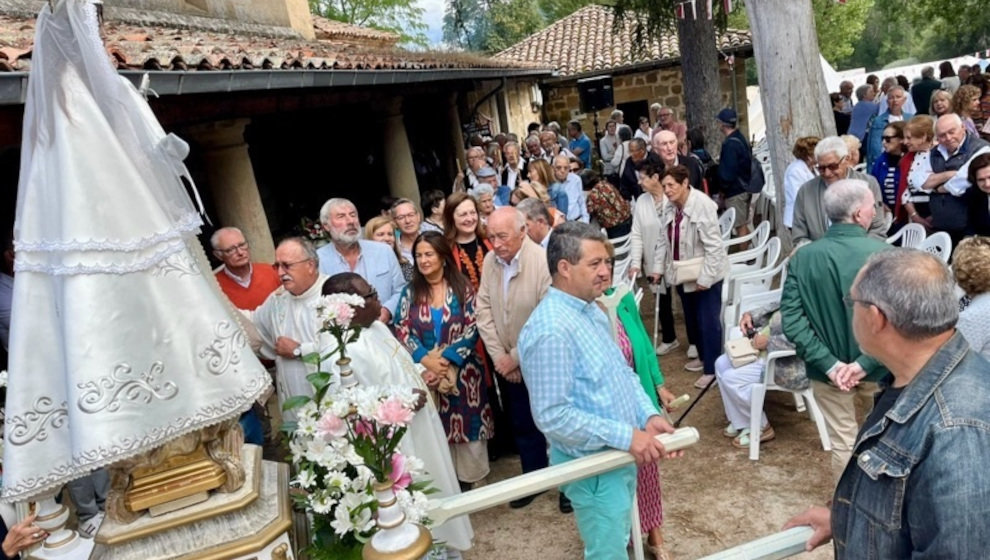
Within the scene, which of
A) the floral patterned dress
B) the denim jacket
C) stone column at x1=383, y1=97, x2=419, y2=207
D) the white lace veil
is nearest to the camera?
the denim jacket

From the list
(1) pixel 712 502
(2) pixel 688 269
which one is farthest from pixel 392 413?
(2) pixel 688 269

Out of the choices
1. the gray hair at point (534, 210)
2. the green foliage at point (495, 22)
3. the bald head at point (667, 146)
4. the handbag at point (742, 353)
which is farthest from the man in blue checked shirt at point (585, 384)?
the green foliage at point (495, 22)

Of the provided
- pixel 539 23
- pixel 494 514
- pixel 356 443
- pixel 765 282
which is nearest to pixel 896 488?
pixel 356 443

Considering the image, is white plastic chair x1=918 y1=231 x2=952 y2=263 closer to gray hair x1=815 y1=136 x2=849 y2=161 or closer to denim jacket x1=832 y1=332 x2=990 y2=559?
gray hair x1=815 y1=136 x2=849 y2=161

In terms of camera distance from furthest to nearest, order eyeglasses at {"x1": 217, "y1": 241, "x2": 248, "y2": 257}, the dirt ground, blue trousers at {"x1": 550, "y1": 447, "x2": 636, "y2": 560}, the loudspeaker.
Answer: the loudspeaker, eyeglasses at {"x1": 217, "y1": 241, "x2": 248, "y2": 257}, the dirt ground, blue trousers at {"x1": 550, "y1": 447, "x2": 636, "y2": 560}

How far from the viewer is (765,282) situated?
5.60m

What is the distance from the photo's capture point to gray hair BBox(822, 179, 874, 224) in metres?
3.06

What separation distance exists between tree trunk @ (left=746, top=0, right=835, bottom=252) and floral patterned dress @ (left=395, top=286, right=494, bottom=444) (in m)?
4.03

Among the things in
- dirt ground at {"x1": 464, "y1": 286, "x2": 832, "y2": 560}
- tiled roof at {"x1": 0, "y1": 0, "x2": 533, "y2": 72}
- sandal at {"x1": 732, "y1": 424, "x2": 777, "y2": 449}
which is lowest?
dirt ground at {"x1": 464, "y1": 286, "x2": 832, "y2": 560}

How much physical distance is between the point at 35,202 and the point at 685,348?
5410 mm

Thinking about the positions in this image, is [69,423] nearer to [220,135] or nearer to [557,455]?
[557,455]


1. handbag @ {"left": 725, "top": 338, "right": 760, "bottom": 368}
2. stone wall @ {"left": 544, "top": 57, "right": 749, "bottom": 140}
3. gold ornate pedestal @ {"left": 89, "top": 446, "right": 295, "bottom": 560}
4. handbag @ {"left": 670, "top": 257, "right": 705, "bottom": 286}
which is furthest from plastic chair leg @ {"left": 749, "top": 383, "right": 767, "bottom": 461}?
stone wall @ {"left": 544, "top": 57, "right": 749, "bottom": 140}

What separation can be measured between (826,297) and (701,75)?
→ 34.9 ft

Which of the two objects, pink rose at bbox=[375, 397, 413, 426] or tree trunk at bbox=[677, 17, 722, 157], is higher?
tree trunk at bbox=[677, 17, 722, 157]
